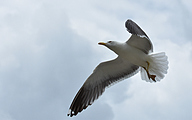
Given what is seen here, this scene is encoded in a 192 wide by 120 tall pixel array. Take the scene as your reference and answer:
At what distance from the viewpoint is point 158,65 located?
19.0 ft

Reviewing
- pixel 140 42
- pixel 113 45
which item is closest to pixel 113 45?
pixel 113 45

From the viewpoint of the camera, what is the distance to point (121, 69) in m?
6.23

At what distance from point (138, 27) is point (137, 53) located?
0.60 metres

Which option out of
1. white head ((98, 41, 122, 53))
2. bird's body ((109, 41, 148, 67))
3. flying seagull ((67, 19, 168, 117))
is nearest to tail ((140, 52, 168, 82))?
flying seagull ((67, 19, 168, 117))

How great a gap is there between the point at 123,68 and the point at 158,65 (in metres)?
0.70

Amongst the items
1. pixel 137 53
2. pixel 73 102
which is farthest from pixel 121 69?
pixel 73 102

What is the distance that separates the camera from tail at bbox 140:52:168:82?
18.7 feet

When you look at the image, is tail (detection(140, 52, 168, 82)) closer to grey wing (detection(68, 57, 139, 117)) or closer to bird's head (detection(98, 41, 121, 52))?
grey wing (detection(68, 57, 139, 117))

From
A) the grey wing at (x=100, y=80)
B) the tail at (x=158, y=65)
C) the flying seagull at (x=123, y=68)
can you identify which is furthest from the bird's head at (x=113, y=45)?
the tail at (x=158, y=65)

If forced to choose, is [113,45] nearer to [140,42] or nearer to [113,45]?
[113,45]

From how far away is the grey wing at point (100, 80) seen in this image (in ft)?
20.1

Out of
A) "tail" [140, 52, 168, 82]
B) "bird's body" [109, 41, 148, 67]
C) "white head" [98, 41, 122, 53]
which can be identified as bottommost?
"tail" [140, 52, 168, 82]

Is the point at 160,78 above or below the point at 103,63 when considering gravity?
below

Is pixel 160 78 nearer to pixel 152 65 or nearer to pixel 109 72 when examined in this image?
pixel 152 65
